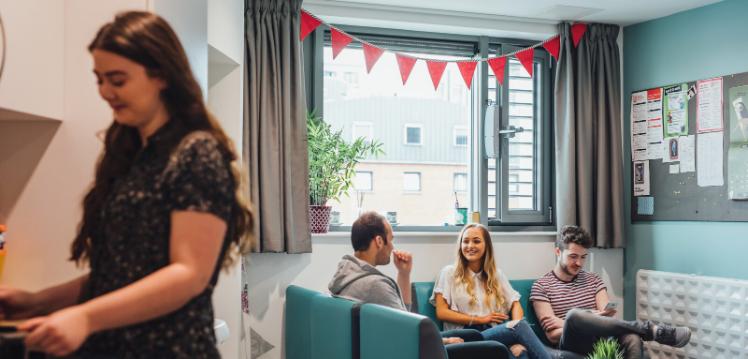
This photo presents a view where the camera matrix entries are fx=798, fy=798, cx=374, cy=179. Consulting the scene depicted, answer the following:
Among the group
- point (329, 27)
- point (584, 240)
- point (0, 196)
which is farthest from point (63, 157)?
point (584, 240)

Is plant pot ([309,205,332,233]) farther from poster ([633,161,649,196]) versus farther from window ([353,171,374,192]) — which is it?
poster ([633,161,649,196])

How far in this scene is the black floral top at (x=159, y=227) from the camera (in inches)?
50.1

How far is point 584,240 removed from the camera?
4.36 meters

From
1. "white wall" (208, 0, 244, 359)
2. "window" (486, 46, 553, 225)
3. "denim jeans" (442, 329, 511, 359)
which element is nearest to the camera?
"white wall" (208, 0, 244, 359)

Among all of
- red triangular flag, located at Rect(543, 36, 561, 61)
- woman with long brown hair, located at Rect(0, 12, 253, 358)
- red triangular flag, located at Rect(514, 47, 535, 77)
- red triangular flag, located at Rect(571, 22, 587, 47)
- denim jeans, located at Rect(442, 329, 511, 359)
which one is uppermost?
red triangular flag, located at Rect(571, 22, 587, 47)

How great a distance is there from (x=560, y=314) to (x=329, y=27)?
2.04 m

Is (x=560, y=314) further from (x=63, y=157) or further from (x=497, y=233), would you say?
(x=63, y=157)

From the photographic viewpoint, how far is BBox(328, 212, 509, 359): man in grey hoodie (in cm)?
322

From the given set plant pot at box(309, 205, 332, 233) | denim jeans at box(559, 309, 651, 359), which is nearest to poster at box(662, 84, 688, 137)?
denim jeans at box(559, 309, 651, 359)

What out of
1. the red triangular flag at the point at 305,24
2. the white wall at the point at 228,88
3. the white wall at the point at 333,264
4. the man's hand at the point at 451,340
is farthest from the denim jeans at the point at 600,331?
the red triangular flag at the point at 305,24

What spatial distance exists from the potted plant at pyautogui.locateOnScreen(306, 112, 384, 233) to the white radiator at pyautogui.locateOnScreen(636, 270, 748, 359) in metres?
1.90

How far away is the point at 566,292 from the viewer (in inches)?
173

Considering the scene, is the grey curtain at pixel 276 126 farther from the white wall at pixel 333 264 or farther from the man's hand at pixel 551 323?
the man's hand at pixel 551 323

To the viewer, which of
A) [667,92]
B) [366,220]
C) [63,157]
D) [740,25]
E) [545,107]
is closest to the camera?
[63,157]
